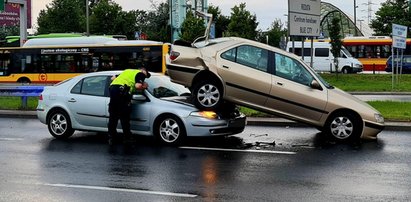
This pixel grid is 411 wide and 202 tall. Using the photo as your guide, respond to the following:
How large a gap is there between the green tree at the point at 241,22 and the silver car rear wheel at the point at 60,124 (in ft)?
117

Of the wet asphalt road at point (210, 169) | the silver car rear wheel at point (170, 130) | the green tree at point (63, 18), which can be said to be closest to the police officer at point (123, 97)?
the wet asphalt road at point (210, 169)

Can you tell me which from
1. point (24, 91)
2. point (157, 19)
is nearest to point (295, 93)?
point (24, 91)

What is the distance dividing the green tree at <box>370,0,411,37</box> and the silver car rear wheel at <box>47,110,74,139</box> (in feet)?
165

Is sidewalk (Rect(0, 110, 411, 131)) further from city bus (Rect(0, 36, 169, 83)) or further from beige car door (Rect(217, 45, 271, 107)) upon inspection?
city bus (Rect(0, 36, 169, 83))

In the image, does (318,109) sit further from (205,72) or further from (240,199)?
(240,199)

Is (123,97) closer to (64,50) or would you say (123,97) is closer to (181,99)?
(181,99)

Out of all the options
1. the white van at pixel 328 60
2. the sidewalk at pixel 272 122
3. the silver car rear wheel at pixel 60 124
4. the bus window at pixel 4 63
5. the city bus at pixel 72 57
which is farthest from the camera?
the white van at pixel 328 60

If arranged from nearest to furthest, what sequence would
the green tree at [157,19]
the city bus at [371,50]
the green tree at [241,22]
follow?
the city bus at [371,50]
the green tree at [241,22]
the green tree at [157,19]

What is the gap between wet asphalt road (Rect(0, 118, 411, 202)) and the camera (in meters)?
7.04

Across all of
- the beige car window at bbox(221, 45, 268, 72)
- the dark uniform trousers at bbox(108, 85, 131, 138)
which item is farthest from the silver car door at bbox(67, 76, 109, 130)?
the beige car window at bbox(221, 45, 268, 72)

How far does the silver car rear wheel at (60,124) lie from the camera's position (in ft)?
39.2

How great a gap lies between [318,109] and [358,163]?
2369mm

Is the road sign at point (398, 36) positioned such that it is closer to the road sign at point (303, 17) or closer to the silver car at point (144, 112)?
the road sign at point (303, 17)

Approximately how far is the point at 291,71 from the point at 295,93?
1.55 ft
